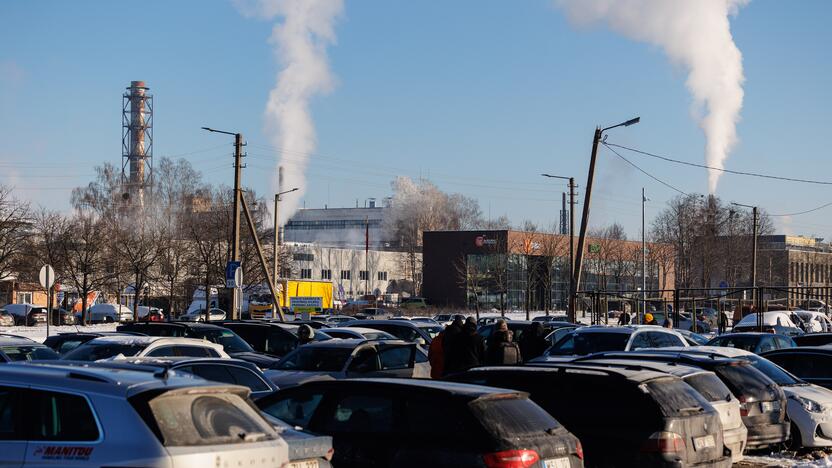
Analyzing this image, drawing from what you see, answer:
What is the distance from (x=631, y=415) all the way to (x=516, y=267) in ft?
237

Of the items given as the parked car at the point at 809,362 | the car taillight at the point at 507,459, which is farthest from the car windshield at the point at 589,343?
the car taillight at the point at 507,459

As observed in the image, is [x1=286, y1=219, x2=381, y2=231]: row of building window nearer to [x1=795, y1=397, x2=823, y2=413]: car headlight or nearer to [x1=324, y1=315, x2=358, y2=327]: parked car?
[x1=324, y1=315, x2=358, y2=327]: parked car

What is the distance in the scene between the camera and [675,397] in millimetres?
10320

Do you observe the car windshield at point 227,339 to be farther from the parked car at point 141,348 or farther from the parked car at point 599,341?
the parked car at point 599,341

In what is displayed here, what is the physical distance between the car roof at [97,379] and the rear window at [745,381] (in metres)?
8.78

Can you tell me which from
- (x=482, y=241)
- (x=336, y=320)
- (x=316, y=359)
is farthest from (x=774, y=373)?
(x=482, y=241)

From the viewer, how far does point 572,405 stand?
412 inches

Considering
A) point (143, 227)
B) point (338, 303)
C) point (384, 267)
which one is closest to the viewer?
point (143, 227)

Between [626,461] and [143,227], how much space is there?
66.5 meters

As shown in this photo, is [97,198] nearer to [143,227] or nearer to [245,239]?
[143,227]

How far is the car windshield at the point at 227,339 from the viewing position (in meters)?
21.9

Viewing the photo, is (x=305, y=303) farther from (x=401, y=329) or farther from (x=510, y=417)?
(x=510, y=417)

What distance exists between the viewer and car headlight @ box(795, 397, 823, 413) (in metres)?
15.2

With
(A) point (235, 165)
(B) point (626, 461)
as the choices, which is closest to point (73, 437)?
(B) point (626, 461)
